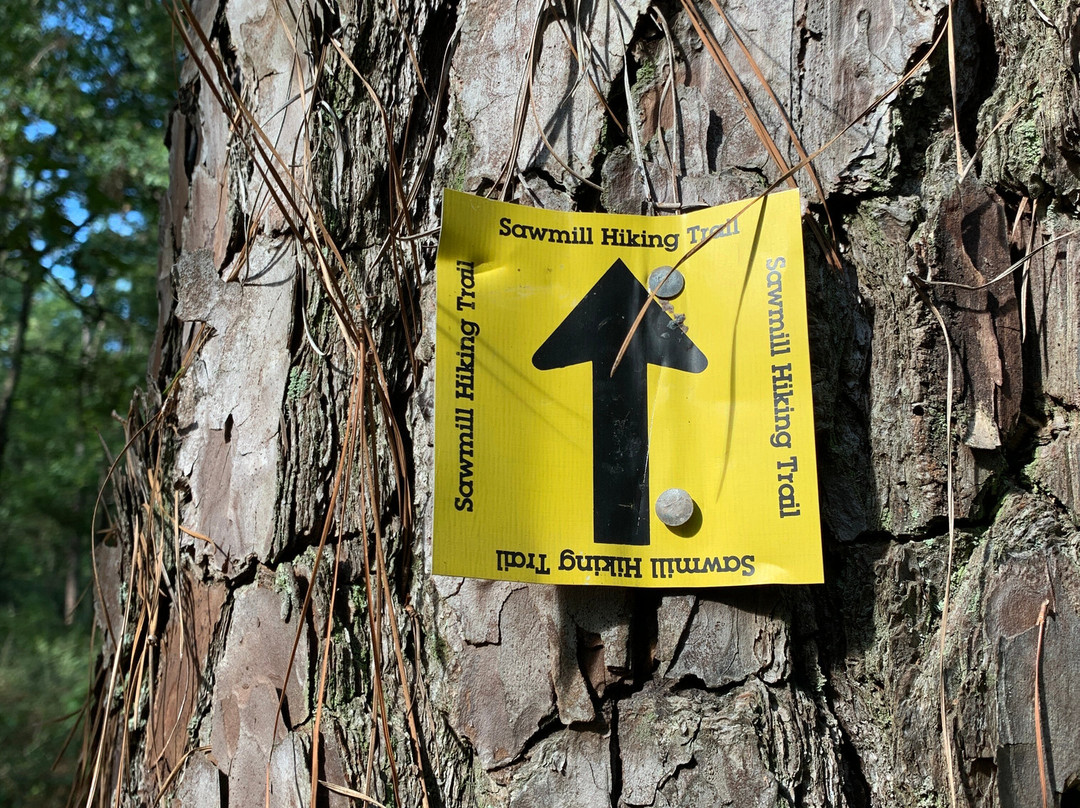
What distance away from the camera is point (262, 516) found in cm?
99

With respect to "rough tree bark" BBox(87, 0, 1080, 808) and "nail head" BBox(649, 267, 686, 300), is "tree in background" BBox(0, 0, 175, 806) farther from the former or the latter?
"nail head" BBox(649, 267, 686, 300)

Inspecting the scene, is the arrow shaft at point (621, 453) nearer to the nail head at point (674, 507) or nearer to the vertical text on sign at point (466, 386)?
the nail head at point (674, 507)

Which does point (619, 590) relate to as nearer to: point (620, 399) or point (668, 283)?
point (620, 399)

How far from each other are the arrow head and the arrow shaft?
0.01 m

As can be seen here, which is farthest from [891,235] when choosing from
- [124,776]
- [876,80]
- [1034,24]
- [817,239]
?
[124,776]

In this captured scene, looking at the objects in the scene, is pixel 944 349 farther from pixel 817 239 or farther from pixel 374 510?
pixel 374 510

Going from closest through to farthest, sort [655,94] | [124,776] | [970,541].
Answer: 1. [970,541]
2. [655,94]
3. [124,776]

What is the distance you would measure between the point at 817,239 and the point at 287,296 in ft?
2.17

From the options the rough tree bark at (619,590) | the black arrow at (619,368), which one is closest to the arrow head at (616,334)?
the black arrow at (619,368)

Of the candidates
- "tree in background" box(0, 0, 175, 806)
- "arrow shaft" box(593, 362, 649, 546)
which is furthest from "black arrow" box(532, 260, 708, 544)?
"tree in background" box(0, 0, 175, 806)

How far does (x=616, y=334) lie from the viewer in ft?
3.02

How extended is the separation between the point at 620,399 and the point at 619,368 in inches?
1.4

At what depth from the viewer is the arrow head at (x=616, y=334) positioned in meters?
0.91

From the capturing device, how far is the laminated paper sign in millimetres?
854
